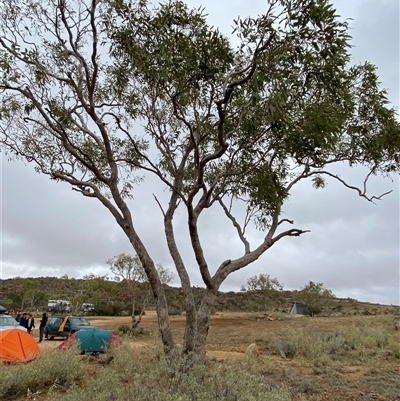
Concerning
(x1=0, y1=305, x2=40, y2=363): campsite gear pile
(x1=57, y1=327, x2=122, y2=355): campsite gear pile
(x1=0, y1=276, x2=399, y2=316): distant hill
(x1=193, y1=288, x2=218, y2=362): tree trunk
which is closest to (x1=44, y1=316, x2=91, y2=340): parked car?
(x1=57, y1=327, x2=122, y2=355): campsite gear pile

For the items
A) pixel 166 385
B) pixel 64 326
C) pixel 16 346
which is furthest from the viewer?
pixel 64 326

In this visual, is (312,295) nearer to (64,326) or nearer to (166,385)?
(64,326)

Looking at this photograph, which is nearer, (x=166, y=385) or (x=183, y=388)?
(x=183, y=388)

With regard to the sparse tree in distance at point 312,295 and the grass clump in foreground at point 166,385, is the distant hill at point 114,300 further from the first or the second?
the grass clump in foreground at point 166,385

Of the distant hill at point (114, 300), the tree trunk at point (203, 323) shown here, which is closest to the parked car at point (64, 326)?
the tree trunk at point (203, 323)

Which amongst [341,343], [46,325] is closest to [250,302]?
[46,325]

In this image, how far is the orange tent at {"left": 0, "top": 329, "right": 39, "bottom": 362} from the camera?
A: 10.1m

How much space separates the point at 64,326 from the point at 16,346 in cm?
999

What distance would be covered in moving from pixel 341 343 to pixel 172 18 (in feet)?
37.9

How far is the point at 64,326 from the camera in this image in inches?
787

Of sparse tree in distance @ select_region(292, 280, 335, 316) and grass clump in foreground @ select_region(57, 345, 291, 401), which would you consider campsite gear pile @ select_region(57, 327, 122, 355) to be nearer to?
grass clump in foreground @ select_region(57, 345, 291, 401)

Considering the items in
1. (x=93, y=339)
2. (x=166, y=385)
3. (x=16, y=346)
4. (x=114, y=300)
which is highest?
(x=114, y=300)

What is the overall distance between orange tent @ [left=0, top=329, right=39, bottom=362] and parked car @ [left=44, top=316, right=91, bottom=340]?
8.54 m

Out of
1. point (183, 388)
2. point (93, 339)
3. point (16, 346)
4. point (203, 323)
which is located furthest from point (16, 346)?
point (183, 388)
